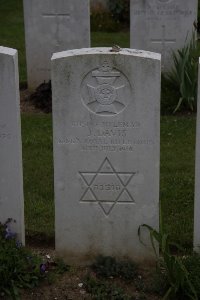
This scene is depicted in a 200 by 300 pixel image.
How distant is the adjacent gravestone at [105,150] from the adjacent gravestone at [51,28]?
16.7 feet

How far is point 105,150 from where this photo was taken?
5141 millimetres

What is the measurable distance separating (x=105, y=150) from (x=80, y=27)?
17.4ft

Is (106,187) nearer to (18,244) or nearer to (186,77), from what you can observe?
(18,244)

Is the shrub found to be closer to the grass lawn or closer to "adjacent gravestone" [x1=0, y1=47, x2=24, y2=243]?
the grass lawn

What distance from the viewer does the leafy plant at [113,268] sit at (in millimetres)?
5176

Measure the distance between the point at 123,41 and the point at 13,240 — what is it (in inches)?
385

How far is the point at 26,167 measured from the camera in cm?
749

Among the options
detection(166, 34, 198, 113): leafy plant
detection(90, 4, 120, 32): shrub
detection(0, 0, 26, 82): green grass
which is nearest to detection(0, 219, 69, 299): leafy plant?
detection(166, 34, 198, 113): leafy plant

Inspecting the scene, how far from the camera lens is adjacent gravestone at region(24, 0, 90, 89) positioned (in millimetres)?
10062

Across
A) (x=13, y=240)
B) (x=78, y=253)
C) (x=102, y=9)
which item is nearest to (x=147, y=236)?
(x=78, y=253)

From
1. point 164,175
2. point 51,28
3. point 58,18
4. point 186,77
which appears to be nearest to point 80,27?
point 58,18

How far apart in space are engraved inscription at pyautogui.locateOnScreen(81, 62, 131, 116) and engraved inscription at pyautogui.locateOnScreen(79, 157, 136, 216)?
391mm

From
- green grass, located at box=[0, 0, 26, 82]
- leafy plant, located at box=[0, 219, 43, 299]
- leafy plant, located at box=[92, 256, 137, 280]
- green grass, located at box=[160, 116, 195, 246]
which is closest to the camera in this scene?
leafy plant, located at box=[0, 219, 43, 299]

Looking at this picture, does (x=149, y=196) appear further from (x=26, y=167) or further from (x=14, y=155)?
(x=26, y=167)
